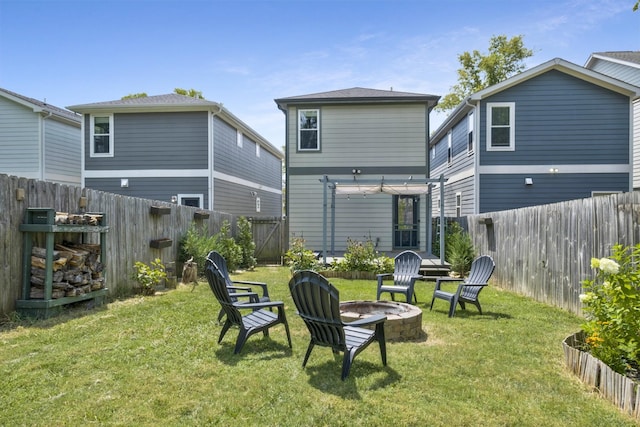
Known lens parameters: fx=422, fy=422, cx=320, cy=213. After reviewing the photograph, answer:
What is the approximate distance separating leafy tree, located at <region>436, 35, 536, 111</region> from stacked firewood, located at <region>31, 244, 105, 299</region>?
25269 millimetres

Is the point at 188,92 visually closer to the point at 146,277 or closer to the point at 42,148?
the point at 42,148

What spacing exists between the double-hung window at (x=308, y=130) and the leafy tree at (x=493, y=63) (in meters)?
15.8

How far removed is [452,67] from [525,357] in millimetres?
25998

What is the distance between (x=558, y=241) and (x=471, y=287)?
1.66 m

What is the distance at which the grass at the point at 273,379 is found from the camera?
308cm

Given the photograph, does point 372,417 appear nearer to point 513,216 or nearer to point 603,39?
point 513,216

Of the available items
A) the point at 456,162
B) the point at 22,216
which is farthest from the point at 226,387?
the point at 456,162

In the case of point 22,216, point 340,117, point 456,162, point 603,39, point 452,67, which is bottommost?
point 22,216

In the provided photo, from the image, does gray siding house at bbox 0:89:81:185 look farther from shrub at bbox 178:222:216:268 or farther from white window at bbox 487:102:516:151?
white window at bbox 487:102:516:151

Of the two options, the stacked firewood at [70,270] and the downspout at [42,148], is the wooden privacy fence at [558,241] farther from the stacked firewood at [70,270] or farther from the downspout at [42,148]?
the downspout at [42,148]

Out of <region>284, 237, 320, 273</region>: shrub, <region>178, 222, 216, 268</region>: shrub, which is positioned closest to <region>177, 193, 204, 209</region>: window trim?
<region>178, 222, 216, 268</region>: shrub

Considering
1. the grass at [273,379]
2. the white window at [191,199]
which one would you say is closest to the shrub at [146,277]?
the grass at [273,379]

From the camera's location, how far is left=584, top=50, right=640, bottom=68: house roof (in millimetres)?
16487

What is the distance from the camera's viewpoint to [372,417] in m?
3.09
